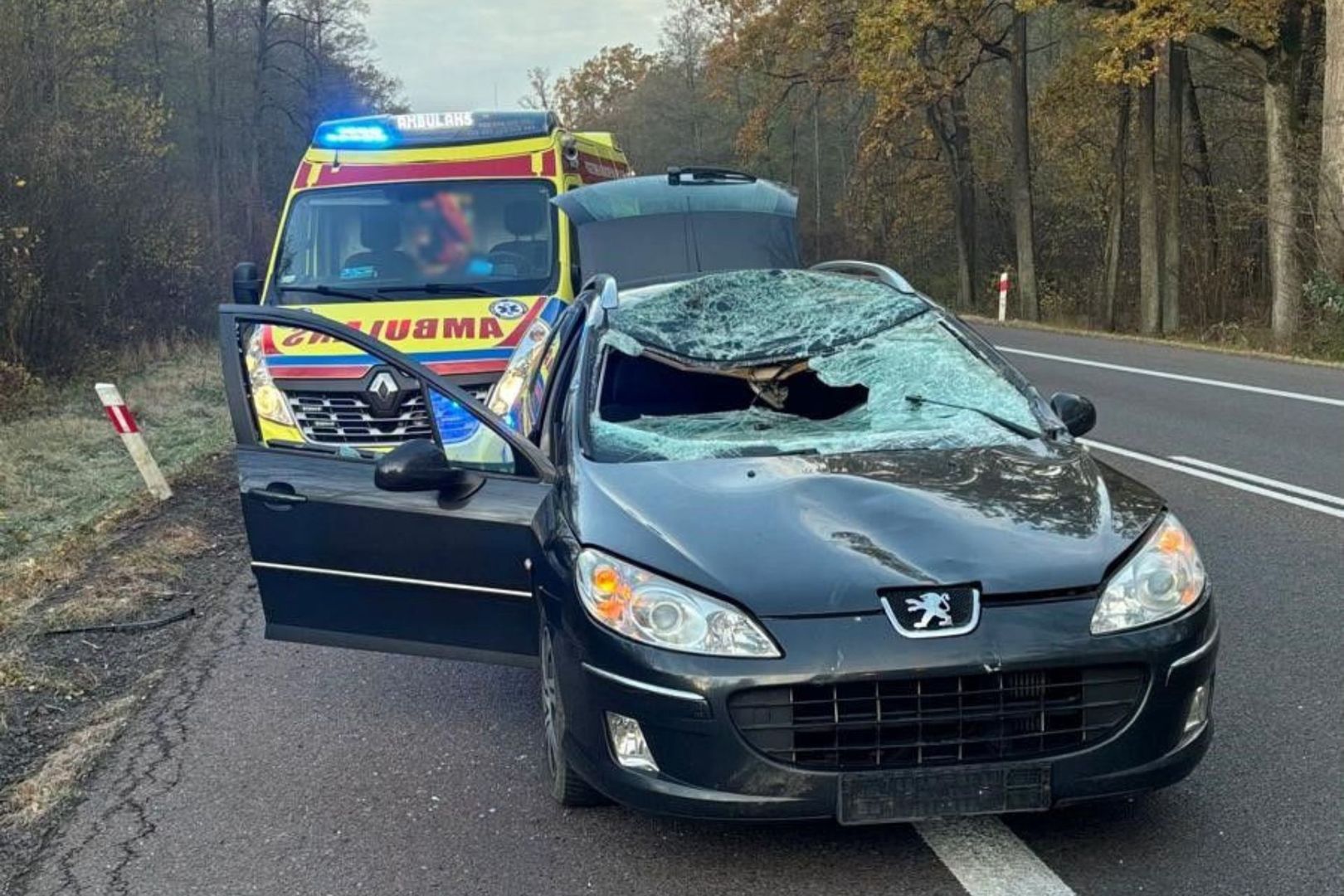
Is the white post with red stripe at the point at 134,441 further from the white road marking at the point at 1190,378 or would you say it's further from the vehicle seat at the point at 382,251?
the white road marking at the point at 1190,378

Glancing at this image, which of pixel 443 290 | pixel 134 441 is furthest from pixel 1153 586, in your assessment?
pixel 134 441

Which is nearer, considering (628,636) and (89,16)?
(628,636)

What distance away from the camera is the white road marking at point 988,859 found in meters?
3.26

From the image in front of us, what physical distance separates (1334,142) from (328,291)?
1471cm

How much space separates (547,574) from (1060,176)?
33.5 m

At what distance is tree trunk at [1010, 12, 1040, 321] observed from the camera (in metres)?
28.6

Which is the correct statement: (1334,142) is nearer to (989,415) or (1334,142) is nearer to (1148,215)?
(1148,215)

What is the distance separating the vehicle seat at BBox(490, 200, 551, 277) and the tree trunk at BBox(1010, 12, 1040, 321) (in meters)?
22.2

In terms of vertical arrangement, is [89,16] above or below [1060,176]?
above

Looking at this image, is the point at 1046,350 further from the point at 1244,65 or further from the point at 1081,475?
the point at 1081,475

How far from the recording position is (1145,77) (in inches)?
808

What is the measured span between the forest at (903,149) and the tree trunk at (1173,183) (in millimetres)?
61

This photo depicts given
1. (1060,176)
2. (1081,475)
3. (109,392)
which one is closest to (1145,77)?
(1060,176)

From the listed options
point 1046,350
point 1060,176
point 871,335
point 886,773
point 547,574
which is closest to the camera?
point 886,773
